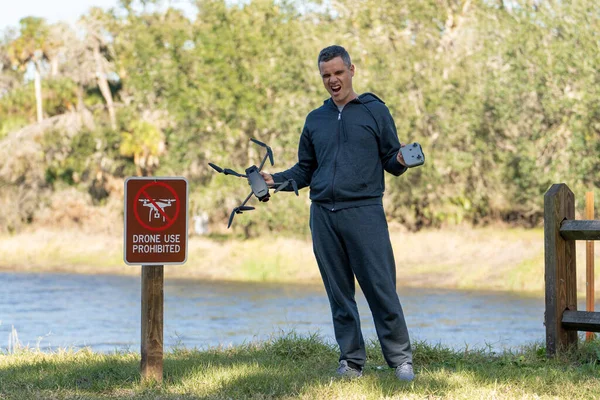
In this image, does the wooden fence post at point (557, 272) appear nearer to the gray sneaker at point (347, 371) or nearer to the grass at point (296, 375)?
the grass at point (296, 375)

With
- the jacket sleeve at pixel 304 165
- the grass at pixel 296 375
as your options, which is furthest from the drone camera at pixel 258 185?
the grass at pixel 296 375

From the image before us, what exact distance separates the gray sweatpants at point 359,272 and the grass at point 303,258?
20.3 m

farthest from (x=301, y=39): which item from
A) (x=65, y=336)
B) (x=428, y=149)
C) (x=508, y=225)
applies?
(x=65, y=336)

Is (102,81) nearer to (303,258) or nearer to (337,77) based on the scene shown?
(303,258)

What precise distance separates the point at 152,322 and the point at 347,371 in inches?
52.8

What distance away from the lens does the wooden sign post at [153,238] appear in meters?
7.36

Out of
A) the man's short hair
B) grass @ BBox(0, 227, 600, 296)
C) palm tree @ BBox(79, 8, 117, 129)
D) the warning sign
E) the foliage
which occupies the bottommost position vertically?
grass @ BBox(0, 227, 600, 296)

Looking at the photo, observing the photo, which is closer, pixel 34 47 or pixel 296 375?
pixel 296 375

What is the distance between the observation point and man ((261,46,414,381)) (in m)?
7.34

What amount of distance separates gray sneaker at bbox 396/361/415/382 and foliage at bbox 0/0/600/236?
2405 cm

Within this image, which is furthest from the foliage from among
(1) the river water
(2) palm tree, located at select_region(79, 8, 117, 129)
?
(1) the river water

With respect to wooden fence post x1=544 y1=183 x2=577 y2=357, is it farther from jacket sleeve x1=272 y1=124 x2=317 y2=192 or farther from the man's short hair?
the man's short hair

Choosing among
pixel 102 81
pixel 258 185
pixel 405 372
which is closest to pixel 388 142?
pixel 258 185

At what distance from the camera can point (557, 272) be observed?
892 centimetres
